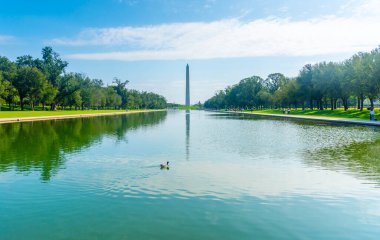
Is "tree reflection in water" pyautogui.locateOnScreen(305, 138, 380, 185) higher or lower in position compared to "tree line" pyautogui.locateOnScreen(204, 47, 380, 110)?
lower

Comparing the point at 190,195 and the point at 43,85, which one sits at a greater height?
the point at 43,85

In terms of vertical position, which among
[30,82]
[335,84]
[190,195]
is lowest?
[190,195]

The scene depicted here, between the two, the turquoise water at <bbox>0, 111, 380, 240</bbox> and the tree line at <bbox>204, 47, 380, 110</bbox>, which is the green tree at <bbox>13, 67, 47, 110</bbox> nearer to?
the tree line at <bbox>204, 47, 380, 110</bbox>

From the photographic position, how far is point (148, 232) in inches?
325

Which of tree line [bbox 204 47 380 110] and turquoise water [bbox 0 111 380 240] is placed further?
tree line [bbox 204 47 380 110]

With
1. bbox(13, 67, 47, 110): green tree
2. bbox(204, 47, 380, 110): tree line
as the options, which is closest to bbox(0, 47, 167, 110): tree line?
bbox(13, 67, 47, 110): green tree

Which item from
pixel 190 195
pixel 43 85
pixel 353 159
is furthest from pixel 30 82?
pixel 190 195

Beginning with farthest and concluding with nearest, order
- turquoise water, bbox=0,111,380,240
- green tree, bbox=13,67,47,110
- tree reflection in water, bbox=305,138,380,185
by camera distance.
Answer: green tree, bbox=13,67,47,110 < tree reflection in water, bbox=305,138,380,185 < turquoise water, bbox=0,111,380,240

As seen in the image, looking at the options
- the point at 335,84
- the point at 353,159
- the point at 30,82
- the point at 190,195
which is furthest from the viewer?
the point at 30,82

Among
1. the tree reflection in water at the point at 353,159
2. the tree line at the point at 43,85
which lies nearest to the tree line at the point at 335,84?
the tree reflection in water at the point at 353,159

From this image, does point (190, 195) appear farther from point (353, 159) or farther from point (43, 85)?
point (43, 85)

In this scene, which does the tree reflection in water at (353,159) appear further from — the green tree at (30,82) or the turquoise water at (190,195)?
the green tree at (30,82)

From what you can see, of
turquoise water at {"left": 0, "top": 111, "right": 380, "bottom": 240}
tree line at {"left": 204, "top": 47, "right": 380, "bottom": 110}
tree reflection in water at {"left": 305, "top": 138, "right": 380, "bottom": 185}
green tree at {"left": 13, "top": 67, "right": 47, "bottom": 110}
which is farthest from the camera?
green tree at {"left": 13, "top": 67, "right": 47, "bottom": 110}

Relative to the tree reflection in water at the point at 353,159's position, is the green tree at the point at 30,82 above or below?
above
